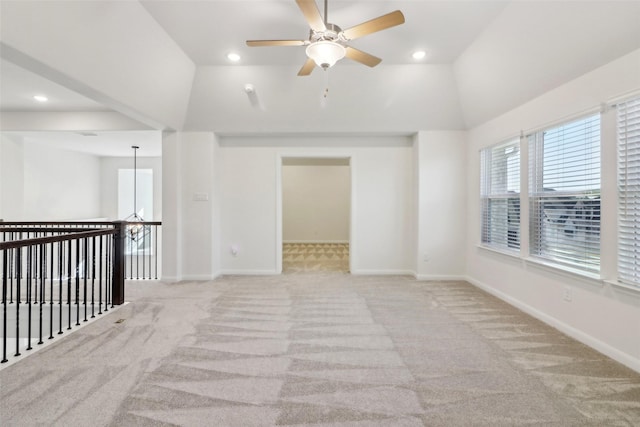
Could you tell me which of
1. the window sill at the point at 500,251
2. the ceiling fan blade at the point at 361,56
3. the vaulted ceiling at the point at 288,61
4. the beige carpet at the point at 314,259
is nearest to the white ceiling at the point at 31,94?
the vaulted ceiling at the point at 288,61

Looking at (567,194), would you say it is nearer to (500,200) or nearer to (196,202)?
(500,200)

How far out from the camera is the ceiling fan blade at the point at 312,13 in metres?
1.96

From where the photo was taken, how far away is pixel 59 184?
23.6 feet

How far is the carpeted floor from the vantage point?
1.67 metres

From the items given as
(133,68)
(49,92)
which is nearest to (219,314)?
(133,68)

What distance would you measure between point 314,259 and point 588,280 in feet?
15.4

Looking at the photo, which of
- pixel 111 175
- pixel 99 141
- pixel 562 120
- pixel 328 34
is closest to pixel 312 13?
pixel 328 34

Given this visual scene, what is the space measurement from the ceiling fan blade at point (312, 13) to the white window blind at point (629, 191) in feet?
8.05

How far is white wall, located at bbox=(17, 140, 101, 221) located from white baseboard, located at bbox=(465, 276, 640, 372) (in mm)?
9204

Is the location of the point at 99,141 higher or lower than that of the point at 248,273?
higher

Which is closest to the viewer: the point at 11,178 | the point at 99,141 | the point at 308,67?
the point at 308,67

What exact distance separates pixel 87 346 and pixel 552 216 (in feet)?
15.1

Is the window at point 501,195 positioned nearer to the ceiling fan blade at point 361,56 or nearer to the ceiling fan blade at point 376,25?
the ceiling fan blade at point 361,56

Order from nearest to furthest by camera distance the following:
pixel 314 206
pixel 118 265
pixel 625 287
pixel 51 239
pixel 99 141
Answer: pixel 625 287
pixel 51 239
pixel 118 265
pixel 99 141
pixel 314 206
